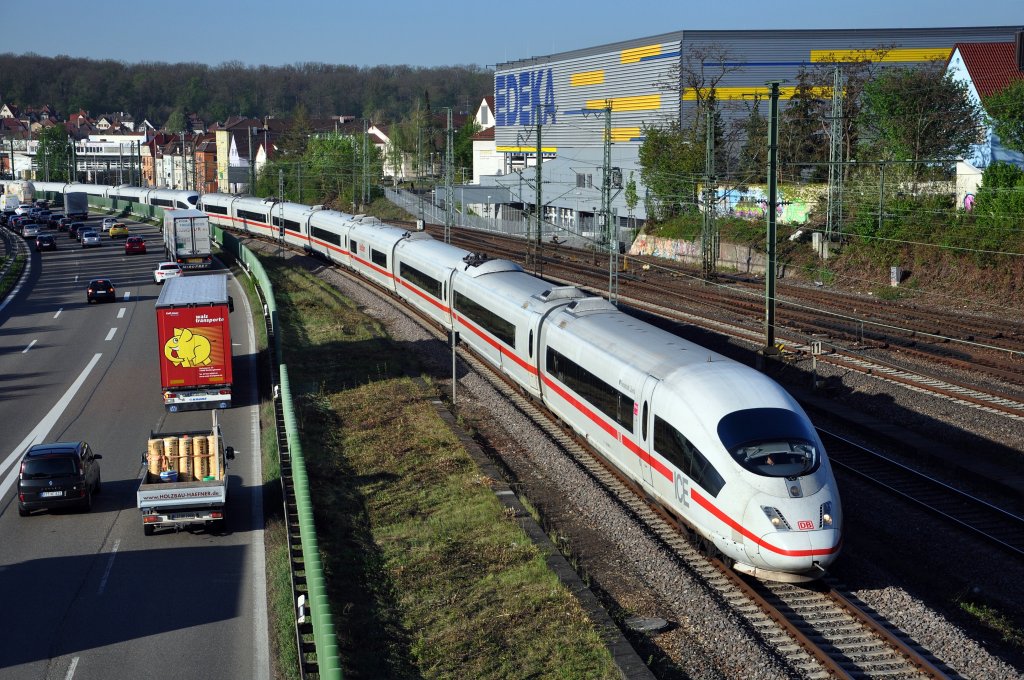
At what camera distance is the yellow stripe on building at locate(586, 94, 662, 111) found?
253ft

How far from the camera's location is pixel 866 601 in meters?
14.3

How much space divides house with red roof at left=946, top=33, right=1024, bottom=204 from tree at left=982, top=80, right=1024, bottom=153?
911mm

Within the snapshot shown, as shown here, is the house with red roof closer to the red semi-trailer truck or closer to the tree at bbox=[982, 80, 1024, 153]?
the tree at bbox=[982, 80, 1024, 153]

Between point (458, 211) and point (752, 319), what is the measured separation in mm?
61877

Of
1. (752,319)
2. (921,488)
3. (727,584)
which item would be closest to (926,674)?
(727,584)

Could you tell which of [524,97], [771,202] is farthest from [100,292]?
[524,97]

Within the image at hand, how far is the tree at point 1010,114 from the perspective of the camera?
156 ft

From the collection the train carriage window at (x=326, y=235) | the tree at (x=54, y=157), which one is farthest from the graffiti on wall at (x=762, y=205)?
the tree at (x=54, y=157)

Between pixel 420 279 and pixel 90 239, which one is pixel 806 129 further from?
pixel 90 239

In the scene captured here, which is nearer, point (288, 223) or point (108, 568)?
point (108, 568)

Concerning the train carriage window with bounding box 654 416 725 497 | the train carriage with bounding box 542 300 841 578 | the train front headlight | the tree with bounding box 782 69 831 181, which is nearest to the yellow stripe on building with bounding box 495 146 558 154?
the tree with bounding box 782 69 831 181

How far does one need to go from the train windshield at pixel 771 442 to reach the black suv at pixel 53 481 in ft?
40.8

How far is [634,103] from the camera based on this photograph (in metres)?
80.7

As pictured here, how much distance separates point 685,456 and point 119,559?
32.4 ft
